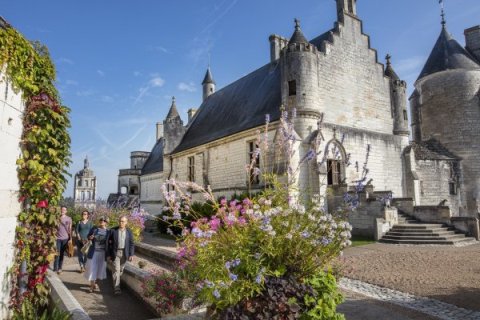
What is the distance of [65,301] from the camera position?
467cm

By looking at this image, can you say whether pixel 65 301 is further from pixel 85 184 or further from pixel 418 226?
pixel 85 184

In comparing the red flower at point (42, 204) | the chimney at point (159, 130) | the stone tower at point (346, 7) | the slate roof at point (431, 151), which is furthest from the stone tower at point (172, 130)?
the red flower at point (42, 204)

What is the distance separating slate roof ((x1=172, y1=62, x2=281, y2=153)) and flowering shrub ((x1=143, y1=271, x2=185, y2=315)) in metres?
11.1

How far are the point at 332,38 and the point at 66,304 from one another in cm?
1675

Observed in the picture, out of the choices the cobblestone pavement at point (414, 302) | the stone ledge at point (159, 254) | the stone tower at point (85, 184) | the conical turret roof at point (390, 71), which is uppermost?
the conical turret roof at point (390, 71)

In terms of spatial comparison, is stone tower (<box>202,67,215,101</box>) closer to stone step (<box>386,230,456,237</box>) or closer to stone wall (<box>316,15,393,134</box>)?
stone wall (<box>316,15,393,134</box>)

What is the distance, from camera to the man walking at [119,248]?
23.0 ft

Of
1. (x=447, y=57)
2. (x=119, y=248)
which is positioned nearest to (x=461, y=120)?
(x=447, y=57)

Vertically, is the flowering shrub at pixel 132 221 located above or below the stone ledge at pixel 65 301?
above

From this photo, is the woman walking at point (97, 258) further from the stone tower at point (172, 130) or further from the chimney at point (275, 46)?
the stone tower at point (172, 130)

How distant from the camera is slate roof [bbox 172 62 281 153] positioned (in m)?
17.2

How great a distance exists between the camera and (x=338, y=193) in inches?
588

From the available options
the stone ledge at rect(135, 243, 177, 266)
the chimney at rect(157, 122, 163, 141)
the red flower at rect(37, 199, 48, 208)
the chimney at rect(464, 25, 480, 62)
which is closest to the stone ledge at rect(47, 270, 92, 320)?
the red flower at rect(37, 199, 48, 208)

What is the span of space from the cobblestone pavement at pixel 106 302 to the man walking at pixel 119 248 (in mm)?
338
